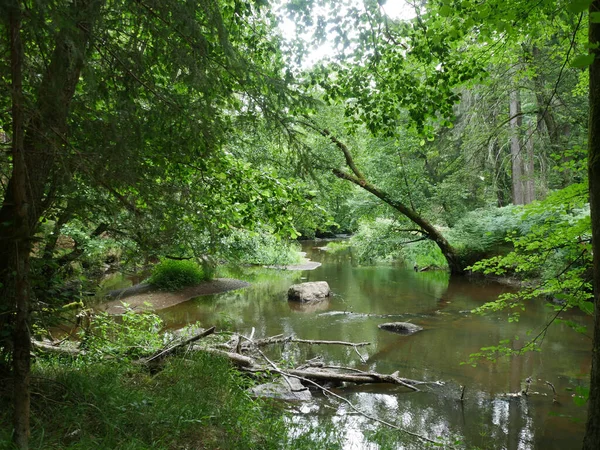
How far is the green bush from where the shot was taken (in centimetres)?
1482

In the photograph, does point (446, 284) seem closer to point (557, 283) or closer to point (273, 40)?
point (557, 283)

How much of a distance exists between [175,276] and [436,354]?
973 centimetres

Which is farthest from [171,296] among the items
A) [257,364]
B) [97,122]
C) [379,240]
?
[97,122]

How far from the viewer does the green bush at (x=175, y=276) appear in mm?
14820

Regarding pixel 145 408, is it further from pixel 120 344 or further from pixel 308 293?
pixel 308 293

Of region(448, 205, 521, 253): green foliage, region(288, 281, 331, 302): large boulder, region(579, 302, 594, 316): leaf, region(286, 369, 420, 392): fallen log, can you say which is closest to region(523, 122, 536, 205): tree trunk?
region(448, 205, 521, 253): green foliage

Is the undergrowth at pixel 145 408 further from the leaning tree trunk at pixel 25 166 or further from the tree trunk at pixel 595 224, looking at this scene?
the tree trunk at pixel 595 224

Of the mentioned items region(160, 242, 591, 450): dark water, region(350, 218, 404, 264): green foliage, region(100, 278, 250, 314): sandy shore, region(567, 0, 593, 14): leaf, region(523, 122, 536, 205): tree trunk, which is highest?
region(523, 122, 536, 205): tree trunk

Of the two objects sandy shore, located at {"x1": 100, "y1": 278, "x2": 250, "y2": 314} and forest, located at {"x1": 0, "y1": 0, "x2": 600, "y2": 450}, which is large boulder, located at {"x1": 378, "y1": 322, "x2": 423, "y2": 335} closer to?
forest, located at {"x1": 0, "y1": 0, "x2": 600, "y2": 450}

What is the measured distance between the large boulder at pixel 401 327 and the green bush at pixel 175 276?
6.72m

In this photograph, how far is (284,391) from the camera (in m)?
6.25

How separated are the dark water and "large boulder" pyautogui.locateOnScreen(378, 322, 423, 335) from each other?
0.91 ft

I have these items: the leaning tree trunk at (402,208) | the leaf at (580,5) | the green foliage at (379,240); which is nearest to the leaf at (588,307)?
the leaf at (580,5)

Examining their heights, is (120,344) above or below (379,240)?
below
